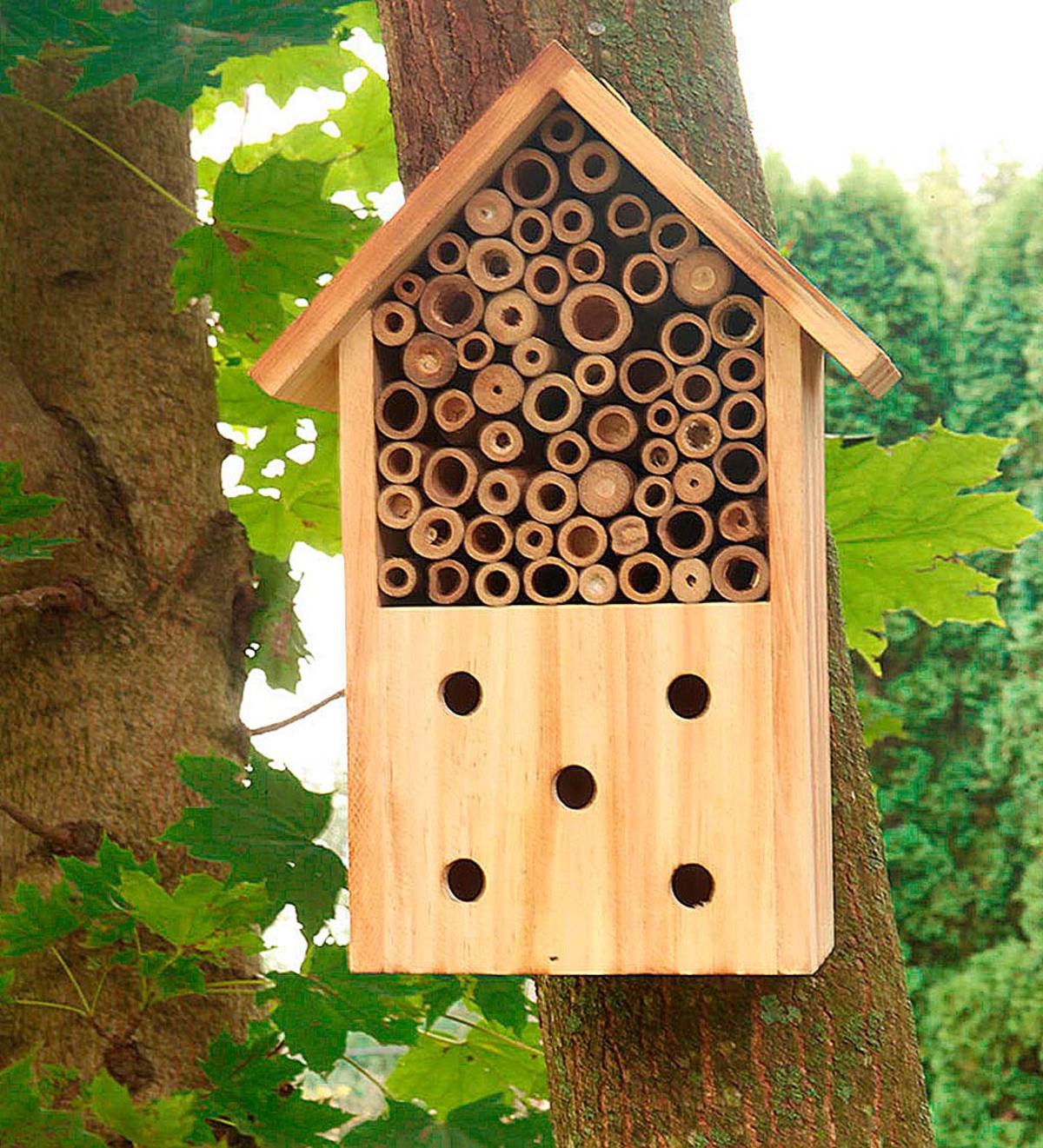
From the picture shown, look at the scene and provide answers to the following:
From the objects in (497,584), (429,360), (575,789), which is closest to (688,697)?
(575,789)

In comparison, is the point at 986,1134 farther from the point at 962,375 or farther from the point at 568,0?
the point at 568,0

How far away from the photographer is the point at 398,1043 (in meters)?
1.32

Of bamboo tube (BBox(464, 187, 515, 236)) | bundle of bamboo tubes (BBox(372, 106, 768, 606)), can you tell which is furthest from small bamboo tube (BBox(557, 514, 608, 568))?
bamboo tube (BBox(464, 187, 515, 236))

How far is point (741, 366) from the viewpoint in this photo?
0.95 m

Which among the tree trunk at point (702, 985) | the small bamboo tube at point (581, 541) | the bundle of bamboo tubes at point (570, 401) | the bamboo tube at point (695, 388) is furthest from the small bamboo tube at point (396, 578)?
the tree trunk at point (702, 985)

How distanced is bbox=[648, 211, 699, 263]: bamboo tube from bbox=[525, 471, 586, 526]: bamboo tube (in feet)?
0.52

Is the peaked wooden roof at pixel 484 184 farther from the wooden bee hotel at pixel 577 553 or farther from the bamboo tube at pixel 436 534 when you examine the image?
the bamboo tube at pixel 436 534

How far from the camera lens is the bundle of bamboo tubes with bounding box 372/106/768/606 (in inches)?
36.9

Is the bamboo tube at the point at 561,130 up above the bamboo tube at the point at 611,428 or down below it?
above

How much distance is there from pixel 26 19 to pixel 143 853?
0.91m

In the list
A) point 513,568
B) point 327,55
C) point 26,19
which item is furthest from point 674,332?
point 327,55

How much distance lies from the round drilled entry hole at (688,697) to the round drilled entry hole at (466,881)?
18cm

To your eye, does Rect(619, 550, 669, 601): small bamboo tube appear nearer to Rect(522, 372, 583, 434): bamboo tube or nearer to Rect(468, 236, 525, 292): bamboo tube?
Rect(522, 372, 583, 434): bamboo tube

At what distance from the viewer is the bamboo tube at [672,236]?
94 cm
